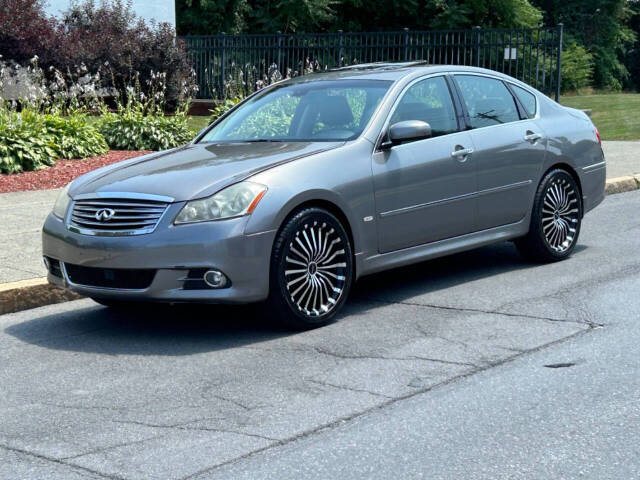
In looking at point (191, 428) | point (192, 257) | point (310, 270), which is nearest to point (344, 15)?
point (310, 270)

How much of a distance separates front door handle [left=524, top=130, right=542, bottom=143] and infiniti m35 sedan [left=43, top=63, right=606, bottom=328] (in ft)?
0.05

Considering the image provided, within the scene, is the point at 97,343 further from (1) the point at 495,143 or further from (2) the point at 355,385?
(1) the point at 495,143

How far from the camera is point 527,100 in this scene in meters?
8.78

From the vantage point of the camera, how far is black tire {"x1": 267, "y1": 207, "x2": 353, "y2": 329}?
256 inches

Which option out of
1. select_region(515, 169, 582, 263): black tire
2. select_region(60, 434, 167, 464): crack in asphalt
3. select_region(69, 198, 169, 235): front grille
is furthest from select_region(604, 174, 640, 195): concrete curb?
select_region(60, 434, 167, 464): crack in asphalt

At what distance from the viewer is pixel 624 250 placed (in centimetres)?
922

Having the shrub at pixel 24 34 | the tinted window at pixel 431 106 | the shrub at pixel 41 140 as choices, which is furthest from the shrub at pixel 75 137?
the tinted window at pixel 431 106

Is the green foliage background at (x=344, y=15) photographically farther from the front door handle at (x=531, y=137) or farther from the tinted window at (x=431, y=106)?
the tinted window at (x=431, y=106)

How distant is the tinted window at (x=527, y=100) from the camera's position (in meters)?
8.70

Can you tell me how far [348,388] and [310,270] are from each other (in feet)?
4.62

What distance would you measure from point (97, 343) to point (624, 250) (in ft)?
15.9

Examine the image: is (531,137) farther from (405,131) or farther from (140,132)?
(140,132)

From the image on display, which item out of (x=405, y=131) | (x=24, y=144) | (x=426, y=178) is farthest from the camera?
(x=24, y=144)

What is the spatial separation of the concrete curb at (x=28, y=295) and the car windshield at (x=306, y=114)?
161 cm
